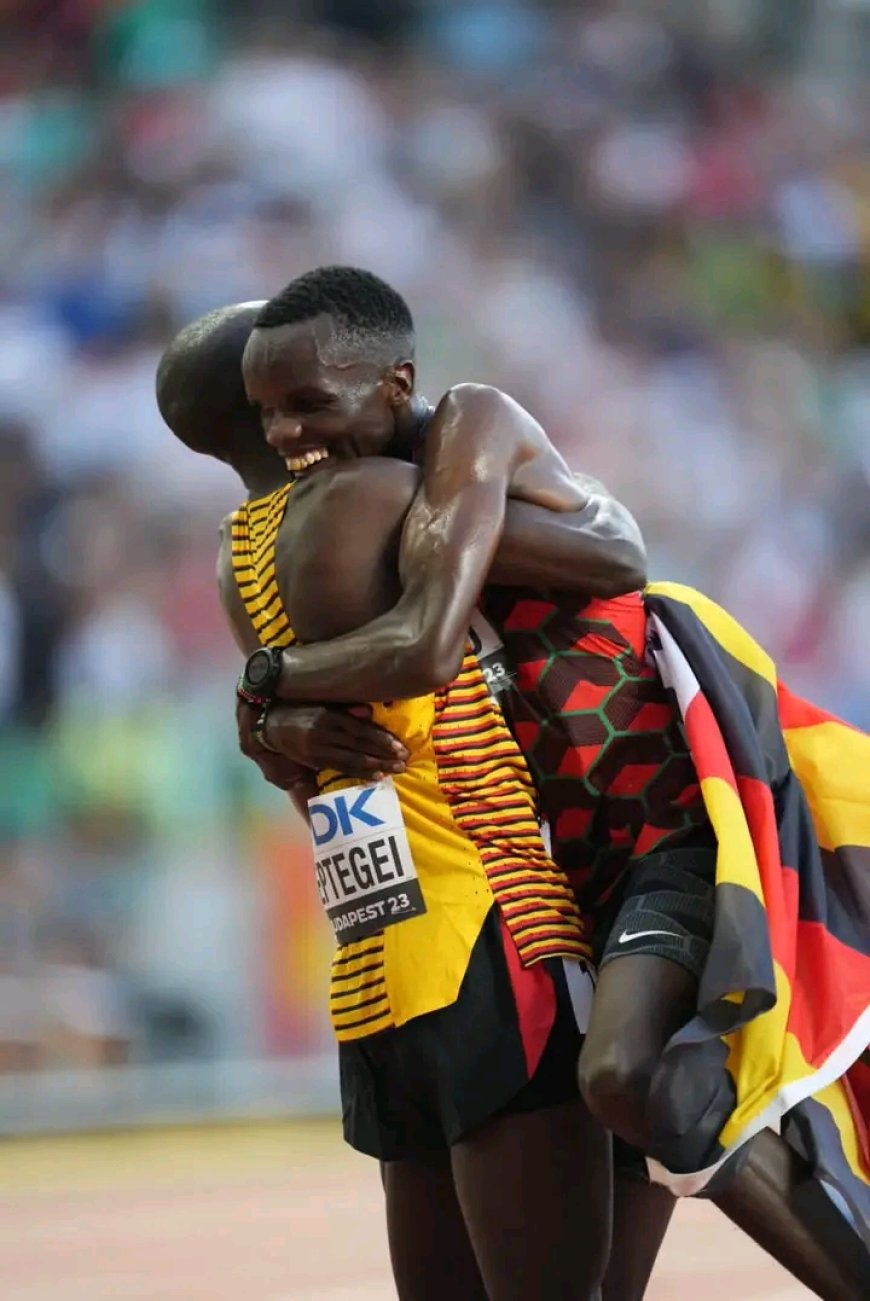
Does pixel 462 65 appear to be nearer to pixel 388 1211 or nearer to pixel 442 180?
pixel 442 180

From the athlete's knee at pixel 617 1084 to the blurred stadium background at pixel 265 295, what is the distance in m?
3.41

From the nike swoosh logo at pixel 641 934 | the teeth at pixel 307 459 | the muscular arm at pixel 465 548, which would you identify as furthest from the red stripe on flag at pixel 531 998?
the teeth at pixel 307 459

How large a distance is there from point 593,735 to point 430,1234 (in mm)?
664

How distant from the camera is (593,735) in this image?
93.5 inches

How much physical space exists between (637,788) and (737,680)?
0.23 m

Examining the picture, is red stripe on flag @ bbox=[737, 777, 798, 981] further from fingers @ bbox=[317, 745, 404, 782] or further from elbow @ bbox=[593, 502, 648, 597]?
fingers @ bbox=[317, 745, 404, 782]

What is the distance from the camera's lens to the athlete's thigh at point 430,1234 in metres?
2.46

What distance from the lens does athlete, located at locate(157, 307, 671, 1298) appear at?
7.38 feet

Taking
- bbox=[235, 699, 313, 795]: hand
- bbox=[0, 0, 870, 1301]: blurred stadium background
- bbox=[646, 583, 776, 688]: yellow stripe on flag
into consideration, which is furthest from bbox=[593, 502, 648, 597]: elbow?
bbox=[0, 0, 870, 1301]: blurred stadium background

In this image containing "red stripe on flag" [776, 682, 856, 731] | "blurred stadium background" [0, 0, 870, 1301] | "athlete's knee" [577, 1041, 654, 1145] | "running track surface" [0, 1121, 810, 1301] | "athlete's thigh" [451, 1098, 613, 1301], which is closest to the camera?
"athlete's knee" [577, 1041, 654, 1145]

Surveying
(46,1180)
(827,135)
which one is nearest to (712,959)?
(46,1180)

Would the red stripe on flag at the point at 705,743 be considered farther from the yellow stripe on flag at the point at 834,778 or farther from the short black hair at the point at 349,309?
the short black hair at the point at 349,309

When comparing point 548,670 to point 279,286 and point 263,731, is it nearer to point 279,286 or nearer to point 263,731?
point 263,731

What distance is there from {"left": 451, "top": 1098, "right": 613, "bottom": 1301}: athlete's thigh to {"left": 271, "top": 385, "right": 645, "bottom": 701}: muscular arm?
20.8 inches
